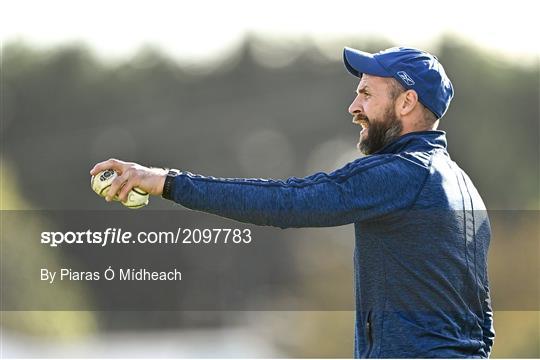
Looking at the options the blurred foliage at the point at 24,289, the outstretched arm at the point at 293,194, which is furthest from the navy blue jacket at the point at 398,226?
the blurred foliage at the point at 24,289

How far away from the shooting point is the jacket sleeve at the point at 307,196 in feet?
16.4

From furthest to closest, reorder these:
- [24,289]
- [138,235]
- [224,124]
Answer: [224,124] < [138,235] < [24,289]

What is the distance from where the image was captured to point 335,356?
21828mm

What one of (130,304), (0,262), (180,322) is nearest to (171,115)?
(180,322)

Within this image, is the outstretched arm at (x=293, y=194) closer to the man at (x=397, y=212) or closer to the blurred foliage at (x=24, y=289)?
the man at (x=397, y=212)

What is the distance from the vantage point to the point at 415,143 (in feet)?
18.0

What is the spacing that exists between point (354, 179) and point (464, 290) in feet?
2.58

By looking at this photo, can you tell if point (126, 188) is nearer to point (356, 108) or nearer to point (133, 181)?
point (133, 181)

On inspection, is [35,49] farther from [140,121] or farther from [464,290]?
[464,290]

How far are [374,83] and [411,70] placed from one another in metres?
0.19

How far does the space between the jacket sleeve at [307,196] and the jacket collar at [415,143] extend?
0.33 m

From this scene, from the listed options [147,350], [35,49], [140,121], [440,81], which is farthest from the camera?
Result: [140,121]

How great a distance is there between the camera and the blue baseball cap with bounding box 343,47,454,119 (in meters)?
5.67

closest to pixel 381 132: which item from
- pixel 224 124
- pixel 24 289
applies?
pixel 24 289
